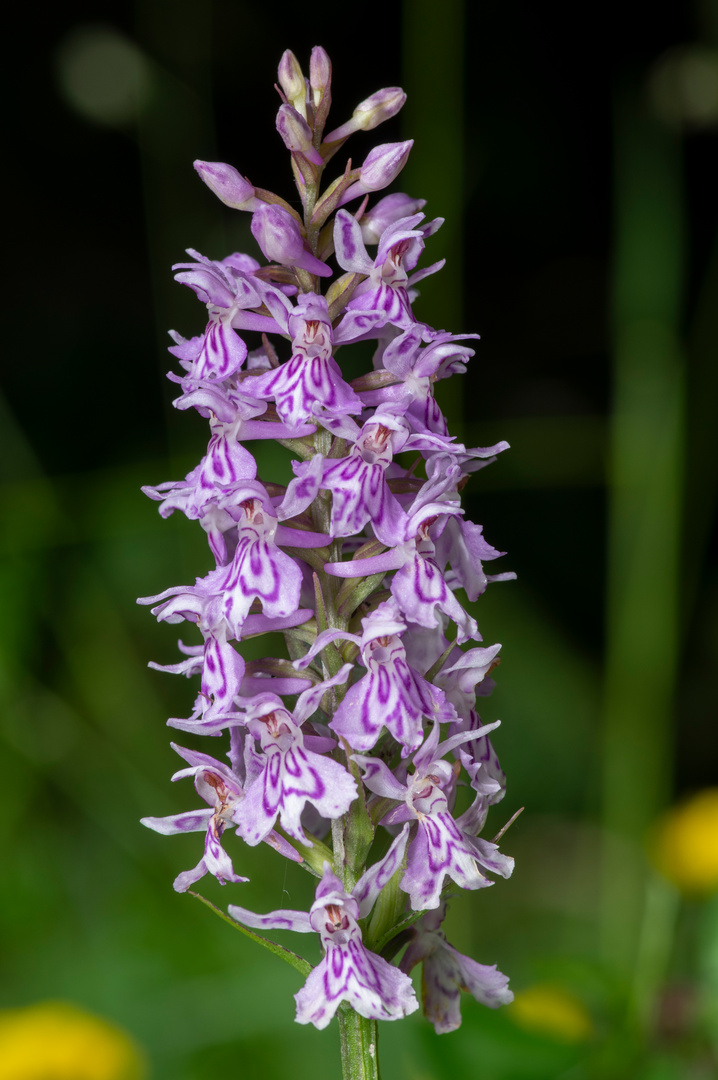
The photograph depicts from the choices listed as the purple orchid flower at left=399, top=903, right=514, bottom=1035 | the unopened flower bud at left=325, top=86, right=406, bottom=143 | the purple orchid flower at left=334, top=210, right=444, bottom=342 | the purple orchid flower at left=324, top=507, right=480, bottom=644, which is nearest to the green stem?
the purple orchid flower at left=399, top=903, right=514, bottom=1035

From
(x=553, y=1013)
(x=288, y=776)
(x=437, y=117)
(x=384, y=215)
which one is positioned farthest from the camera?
(x=437, y=117)

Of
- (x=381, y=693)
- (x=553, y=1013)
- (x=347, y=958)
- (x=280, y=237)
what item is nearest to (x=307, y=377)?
(x=280, y=237)

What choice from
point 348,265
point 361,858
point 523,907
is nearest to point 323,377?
point 348,265

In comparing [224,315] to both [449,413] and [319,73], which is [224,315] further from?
[449,413]

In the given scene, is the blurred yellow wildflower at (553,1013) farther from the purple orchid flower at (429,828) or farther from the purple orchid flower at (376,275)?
the purple orchid flower at (376,275)

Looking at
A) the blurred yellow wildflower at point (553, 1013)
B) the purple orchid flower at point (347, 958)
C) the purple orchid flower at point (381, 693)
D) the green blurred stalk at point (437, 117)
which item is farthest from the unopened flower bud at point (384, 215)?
the green blurred stalk at point (437, 117)
